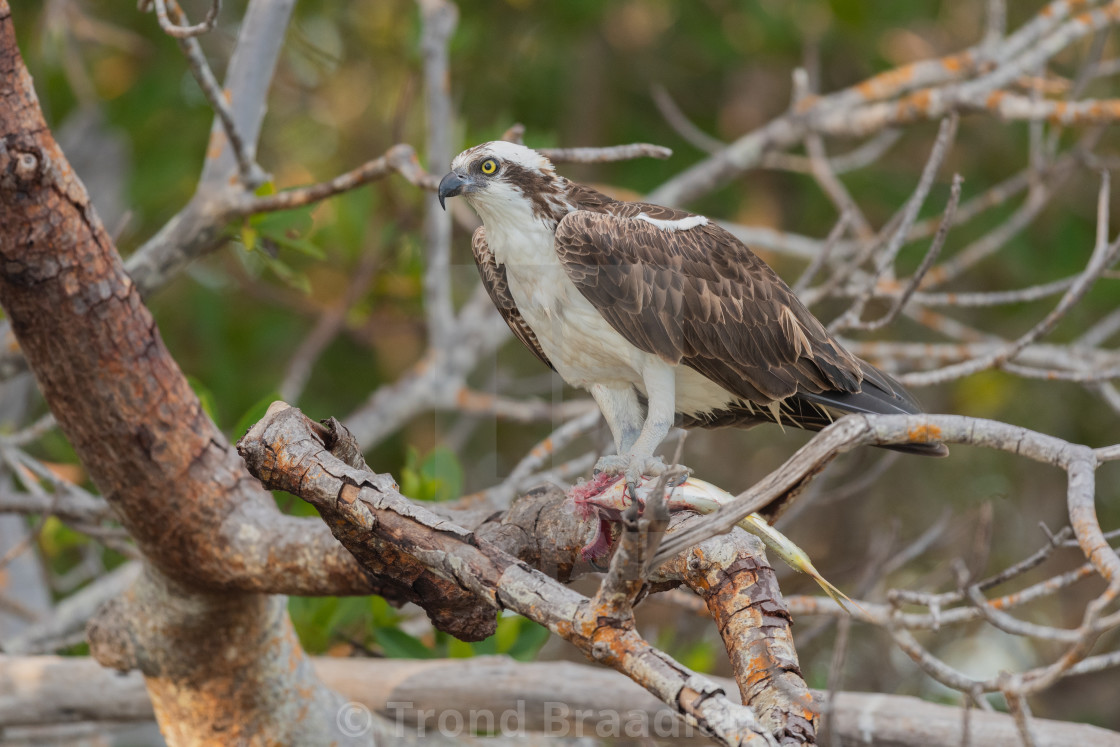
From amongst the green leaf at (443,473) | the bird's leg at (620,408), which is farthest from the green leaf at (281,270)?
the bird's leg at (620,408)

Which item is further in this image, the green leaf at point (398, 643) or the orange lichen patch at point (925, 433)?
the green leaf at point (398, 643)

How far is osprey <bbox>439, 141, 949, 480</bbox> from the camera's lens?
331 cm

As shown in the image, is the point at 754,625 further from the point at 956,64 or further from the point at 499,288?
the point at 956,64

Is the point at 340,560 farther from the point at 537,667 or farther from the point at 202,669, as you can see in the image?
the point at 537,667

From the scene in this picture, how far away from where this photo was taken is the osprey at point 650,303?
3314 mm

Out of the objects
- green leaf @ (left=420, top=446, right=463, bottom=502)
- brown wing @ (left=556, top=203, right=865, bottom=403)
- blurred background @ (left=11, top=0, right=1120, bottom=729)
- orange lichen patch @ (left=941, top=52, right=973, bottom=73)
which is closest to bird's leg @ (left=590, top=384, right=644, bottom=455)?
brown wing @ (left=556, top=203, right=865, bottom=403)

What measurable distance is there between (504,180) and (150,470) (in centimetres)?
140

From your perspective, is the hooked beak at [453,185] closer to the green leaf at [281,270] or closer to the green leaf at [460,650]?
the green leaf at [281,270]

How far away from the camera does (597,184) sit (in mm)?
7500

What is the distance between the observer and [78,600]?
5.08 meters

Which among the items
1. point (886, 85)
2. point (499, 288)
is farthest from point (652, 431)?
point (886, 85)

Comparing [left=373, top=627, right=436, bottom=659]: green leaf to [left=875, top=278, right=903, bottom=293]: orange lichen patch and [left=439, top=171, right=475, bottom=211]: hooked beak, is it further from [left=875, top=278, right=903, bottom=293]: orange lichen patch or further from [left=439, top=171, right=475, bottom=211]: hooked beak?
[left=875, top=278, right=903, bottom=293]: orange lichen patch

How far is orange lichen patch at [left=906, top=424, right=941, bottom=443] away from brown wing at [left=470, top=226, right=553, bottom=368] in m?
1.91

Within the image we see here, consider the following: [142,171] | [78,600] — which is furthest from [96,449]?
[142,171]
